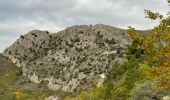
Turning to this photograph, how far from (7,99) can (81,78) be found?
110 feet

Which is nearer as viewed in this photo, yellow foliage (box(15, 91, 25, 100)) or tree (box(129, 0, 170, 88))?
tree (box(129, 0, 170, 88))

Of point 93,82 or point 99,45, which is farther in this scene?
point 99,45

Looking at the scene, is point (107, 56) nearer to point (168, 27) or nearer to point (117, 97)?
point (117, 97)

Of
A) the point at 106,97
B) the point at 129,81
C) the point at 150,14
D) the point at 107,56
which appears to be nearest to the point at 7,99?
the point at 107,56

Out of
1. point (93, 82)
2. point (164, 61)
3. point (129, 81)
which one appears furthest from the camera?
point (93, 82)

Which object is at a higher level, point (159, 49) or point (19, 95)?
point (159, 49)

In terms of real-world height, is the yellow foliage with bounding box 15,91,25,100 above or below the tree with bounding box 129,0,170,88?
below

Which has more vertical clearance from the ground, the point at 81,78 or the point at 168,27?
the point at 168,27

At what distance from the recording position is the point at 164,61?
2559 cm

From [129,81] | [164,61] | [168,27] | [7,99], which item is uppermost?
[168,27]

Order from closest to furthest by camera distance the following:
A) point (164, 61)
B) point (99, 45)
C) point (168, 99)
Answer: point (164, 61), point (168, 99), point (99, 45)

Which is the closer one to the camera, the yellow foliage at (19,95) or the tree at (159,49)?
the tree at (159,49)

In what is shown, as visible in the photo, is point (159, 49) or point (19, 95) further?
point (19, 95)

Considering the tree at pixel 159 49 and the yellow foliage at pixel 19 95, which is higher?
the tree at pixel 159 49
